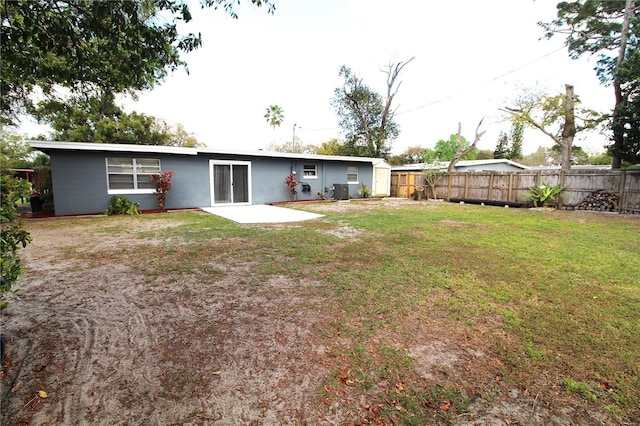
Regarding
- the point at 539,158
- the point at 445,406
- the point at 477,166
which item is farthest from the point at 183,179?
the point at 539,158

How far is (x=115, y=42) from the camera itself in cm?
281

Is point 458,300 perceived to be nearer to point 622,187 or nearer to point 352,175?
point 622,187

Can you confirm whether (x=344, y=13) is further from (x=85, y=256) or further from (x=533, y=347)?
(x=533, y=347)

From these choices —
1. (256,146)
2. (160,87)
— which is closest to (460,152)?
(160,87)

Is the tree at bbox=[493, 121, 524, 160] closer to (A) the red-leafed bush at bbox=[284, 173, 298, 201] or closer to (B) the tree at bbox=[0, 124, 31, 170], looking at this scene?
(A) the red-leafed bush at bbox=[284, 173, 298, 201]

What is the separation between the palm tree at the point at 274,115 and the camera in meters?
34.5

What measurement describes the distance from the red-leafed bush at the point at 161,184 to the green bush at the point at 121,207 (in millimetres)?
793

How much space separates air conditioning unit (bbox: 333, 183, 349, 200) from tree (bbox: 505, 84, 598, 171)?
1071 centimetres

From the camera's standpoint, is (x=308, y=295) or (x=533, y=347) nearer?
(x=533, y=347)

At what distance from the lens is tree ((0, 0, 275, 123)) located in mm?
2598

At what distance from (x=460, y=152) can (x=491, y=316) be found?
16.2m

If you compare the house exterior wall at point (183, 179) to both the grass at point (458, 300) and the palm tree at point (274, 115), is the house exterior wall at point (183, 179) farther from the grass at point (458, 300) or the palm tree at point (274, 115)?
the palm tree at point (274, 115)

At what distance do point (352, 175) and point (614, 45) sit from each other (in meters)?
13.5

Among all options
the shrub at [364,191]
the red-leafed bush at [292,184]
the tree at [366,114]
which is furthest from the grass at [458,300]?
the tree at [366,114]
